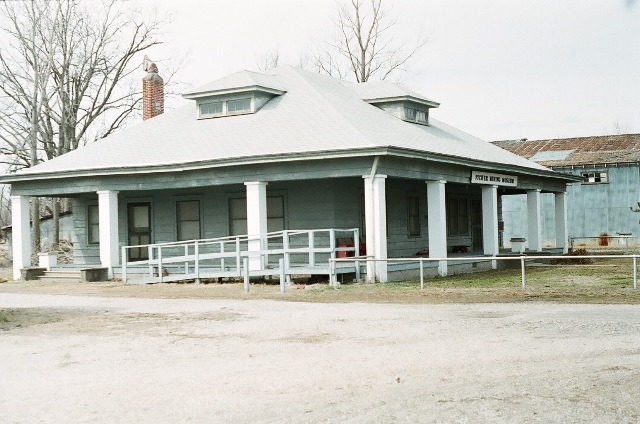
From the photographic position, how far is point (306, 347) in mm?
11422

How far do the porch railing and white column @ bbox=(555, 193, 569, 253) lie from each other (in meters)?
13.4

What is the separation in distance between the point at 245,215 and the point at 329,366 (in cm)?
1666

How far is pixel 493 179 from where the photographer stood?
92.2 ft

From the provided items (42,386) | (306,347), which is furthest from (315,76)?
(42,386)

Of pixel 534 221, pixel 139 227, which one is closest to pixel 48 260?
pixel 139 227

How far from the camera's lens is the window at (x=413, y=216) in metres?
28.0

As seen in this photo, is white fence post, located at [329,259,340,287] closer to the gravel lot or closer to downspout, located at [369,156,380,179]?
downspout, located at [369,156,380,179]

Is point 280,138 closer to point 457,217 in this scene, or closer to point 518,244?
point 457,217

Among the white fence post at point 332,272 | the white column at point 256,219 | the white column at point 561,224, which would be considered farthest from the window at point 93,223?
the white column at point 561,224

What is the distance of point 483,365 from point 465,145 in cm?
2203

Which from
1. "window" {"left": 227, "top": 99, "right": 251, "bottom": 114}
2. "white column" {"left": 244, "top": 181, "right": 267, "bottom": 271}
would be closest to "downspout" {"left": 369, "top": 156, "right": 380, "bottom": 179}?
"white column" {"left": 244, "top": 181, "right": 267, "bottom": 271}

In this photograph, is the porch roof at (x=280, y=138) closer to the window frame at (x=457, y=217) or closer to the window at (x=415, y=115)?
the window at (x=415, y=115)

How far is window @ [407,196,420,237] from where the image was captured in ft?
91.7

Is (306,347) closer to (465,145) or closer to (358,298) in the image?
(358,298)
